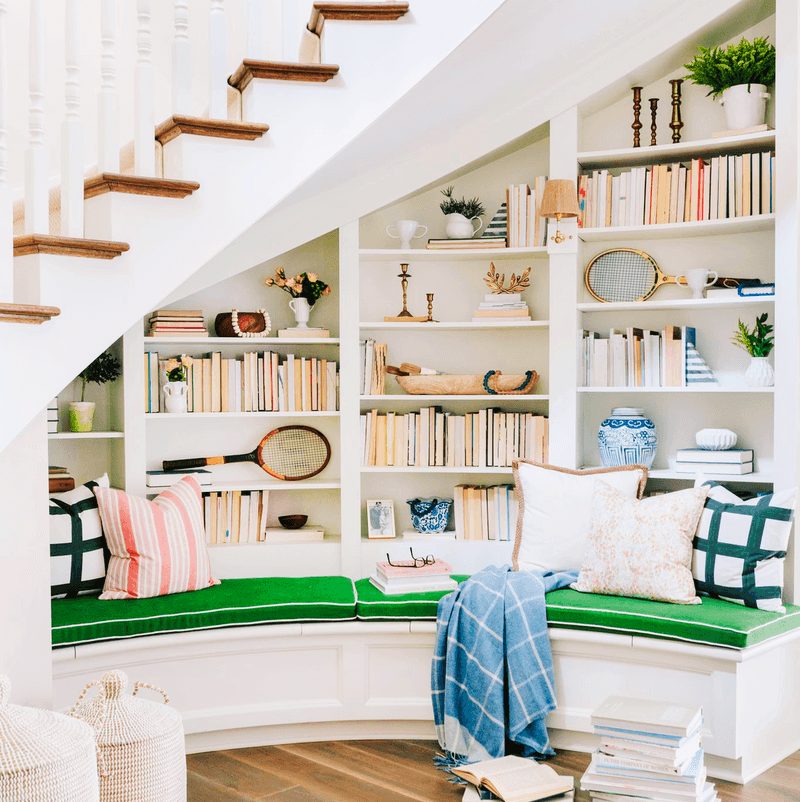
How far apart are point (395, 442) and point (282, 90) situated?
1.98 metres

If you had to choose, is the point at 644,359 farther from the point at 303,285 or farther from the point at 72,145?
the point at 72,145

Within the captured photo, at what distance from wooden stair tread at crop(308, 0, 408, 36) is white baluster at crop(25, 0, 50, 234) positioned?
686 mm

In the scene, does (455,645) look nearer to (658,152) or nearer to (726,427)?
(726,427)

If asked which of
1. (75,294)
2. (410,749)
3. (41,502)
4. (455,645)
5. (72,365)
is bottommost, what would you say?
(410,749)

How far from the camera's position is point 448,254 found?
12.7ft

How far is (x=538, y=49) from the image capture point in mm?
3197

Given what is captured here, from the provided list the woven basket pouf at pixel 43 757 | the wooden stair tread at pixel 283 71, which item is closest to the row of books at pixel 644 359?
the wooden stair tread at pixel 283 71

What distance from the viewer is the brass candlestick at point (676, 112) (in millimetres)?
3656

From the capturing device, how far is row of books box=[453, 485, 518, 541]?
3.86 meters

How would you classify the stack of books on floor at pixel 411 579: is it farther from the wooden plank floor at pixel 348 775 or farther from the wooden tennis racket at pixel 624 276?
the wooden tennis racket at pixel 624 276

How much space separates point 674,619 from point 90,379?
250cm

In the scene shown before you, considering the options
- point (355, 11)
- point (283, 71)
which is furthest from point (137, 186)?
point (355, 11)

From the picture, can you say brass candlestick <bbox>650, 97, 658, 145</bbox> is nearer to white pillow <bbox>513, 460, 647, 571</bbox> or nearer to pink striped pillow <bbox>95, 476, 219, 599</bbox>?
white pillow <bbox>513, 460, 647, 571</bbox>

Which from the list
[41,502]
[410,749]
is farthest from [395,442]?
[41,502]
